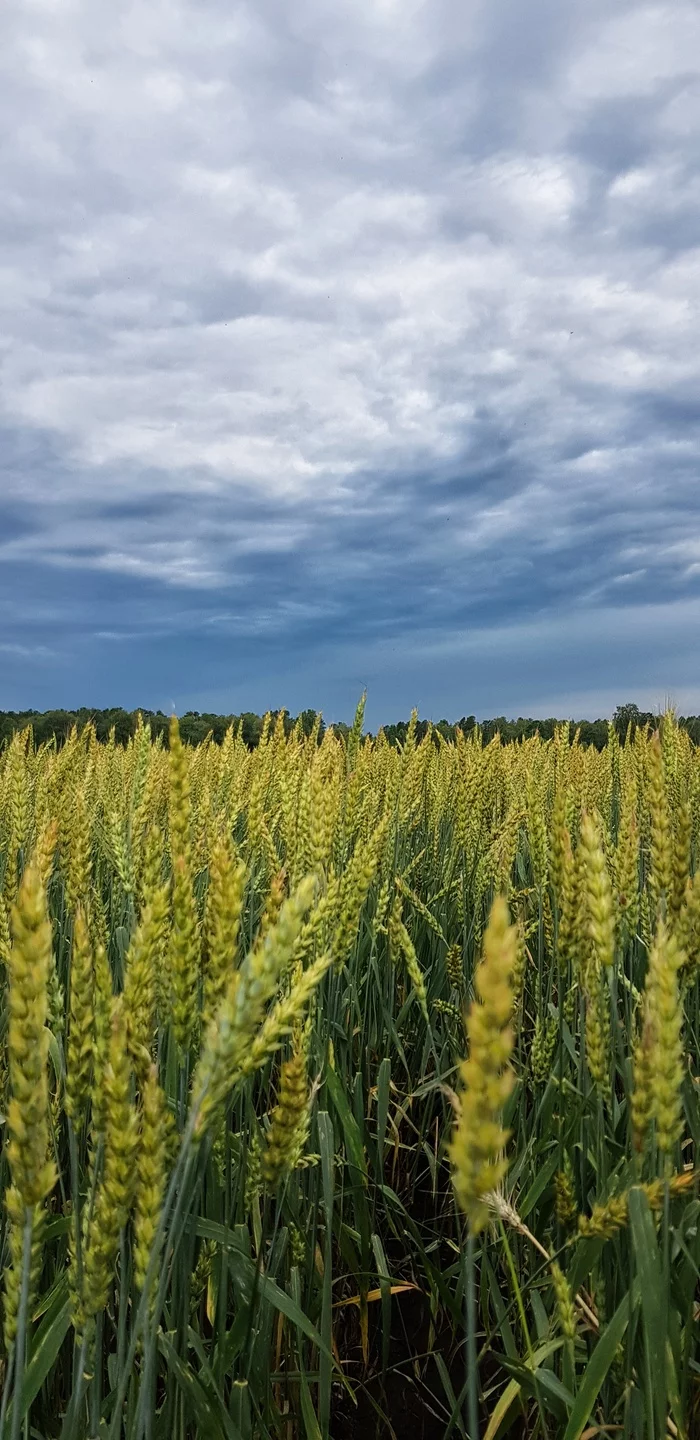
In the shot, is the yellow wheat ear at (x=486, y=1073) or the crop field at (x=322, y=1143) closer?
the yellow wheat ear at (x=486, y=1073)

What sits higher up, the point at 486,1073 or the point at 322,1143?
the point at 486,1073

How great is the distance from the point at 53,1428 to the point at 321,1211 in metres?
0.83

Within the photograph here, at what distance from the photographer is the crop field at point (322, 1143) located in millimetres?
969

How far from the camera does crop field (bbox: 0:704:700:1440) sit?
0.97 metres

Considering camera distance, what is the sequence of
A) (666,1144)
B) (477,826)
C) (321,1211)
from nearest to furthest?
(666,1144)
(321,1211)
(477,826)

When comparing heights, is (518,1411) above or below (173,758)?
below

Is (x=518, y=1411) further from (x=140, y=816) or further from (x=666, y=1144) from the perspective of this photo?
(x=140, y=816)

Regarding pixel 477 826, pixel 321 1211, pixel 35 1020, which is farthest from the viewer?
pixel 477 826

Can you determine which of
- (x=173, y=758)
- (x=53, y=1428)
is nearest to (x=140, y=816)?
(x=173, y=758)

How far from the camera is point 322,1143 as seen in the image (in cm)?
181

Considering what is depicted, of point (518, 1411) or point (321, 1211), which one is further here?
point (321, 1211)

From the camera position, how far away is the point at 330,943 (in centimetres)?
195

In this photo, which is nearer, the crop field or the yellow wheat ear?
the yellow wheat ear

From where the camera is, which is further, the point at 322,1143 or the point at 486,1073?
the point at 322,1143
